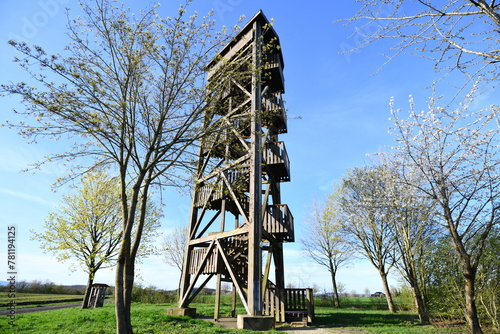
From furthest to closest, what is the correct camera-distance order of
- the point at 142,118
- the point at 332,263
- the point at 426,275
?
the point at 332,263 < the point at 426,275 < the point at 142,118

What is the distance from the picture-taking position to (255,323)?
28.5 feet

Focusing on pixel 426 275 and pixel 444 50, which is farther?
pixel 426 275

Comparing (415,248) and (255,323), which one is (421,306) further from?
(255,323)

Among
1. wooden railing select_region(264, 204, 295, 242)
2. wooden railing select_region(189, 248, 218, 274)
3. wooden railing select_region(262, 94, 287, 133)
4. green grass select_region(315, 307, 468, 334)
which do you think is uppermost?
wooden railing select_region(262, 94, 287, 133)

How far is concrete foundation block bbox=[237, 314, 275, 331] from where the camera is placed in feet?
28.2

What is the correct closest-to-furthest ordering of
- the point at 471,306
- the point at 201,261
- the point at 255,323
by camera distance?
the point at 471,306, the point at 255,323, the point at 201,261

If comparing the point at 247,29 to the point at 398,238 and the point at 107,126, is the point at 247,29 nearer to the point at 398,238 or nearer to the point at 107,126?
the point at 107,126

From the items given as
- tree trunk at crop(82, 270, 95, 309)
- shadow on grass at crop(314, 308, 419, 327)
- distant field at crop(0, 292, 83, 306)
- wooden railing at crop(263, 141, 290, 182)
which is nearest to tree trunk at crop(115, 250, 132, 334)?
shadow on grass at crop(314, 308, 419, 327)

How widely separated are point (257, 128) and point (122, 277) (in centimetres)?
700

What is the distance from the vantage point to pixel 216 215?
14352 mm

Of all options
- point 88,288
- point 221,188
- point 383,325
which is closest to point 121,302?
point 221,188

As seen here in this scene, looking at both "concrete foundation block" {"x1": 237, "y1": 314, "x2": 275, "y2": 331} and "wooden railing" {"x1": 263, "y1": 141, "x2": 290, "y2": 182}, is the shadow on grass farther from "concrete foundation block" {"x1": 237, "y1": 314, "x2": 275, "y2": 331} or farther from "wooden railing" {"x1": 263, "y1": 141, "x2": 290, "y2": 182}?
"wooden railing" {"x1": 263, "y1": 141, "x2": 290, "y2": 182}

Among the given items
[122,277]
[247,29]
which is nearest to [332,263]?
[247,29]

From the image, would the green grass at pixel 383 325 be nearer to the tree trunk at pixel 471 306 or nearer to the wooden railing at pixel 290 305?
the wooden railing at pixel 290 305
